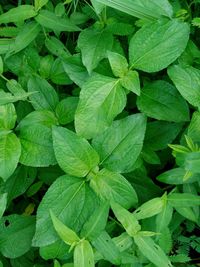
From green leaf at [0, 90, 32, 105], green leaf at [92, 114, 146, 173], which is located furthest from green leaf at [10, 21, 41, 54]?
green leaf at [92, 114, 146, 173]

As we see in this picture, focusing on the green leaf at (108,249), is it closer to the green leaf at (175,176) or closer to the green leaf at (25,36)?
the green leaf at (175,176)

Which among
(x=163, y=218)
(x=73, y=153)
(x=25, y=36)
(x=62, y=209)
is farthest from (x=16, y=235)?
(x=25, y=36)

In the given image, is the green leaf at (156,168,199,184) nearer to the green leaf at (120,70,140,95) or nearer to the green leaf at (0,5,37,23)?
the green leaf at (120,70,140,95)

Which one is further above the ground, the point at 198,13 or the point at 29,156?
the point at 198,13

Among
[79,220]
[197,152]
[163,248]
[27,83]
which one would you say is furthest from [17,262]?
[197,152]

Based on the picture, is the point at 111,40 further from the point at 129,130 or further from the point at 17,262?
the point at 17,262

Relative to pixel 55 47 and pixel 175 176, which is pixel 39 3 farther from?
pixel 175 176
